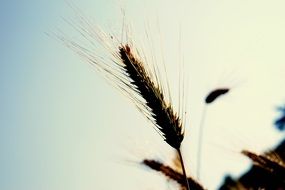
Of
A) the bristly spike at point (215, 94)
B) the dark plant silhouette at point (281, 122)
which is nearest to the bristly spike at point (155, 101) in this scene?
the bristly spike at point (215, 94)

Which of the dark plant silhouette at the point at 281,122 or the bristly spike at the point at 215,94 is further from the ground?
the bristly spike at the point at 215,94

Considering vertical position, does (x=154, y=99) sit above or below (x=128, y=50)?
below

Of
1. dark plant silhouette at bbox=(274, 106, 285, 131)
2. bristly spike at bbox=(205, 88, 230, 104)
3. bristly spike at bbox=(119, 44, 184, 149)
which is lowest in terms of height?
dark plant silhouette at bbox=(274, 106, 285, 131)

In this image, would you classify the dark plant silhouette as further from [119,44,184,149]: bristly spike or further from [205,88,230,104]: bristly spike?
[119,44,184,149]: bristly spike

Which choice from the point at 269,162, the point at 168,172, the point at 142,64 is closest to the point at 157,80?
the point at 142,64

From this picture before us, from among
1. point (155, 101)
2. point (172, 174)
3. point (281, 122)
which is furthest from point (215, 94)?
point (281, 122)

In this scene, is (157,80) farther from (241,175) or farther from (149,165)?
(241,175)

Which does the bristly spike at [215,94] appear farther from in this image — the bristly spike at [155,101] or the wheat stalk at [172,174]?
the bristly spike at [155,101]

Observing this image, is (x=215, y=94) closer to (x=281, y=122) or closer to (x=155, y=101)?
(x=155, y=101)

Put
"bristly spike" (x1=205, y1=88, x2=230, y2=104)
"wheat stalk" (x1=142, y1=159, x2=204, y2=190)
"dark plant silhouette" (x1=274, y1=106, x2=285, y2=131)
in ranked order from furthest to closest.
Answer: "dark plant silhouette" (x1=274, y1=106, x2=285, y2=131), "bristly spike" (x1=205, y1=88, x2=230, y2=104), "wheat stalk" (x1=142, y1=159, x2=204, y2=190)

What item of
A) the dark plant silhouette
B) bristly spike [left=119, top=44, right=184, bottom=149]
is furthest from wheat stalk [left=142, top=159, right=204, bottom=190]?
the dark plant silhouette

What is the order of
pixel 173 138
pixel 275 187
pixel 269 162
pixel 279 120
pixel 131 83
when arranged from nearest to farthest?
pixel 173 138 → pixel 131 83 → pixel 275 187 → pixel 269 162 → pixel 279 120
